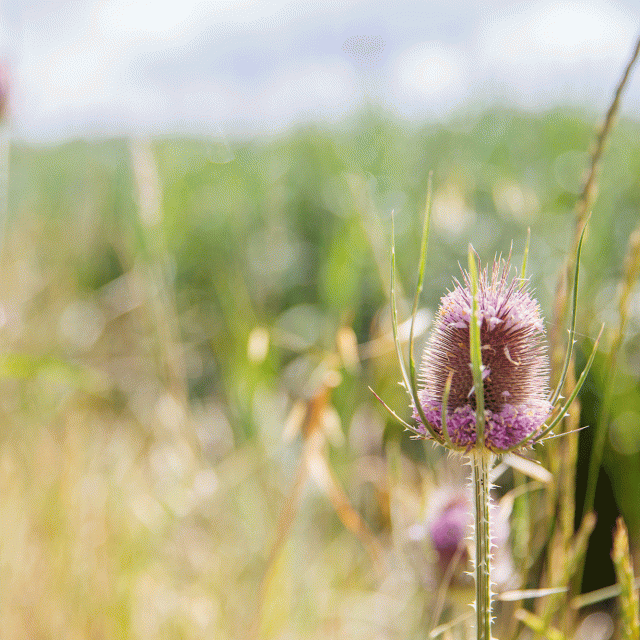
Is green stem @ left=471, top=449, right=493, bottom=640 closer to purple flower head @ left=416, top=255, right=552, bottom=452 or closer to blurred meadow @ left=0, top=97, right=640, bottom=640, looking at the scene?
purple flower head @ left=416, top=255, right=552, bottom=452

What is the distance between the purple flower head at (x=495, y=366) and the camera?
24.0 inches

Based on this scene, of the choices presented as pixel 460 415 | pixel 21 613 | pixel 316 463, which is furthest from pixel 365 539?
pixel 21 613

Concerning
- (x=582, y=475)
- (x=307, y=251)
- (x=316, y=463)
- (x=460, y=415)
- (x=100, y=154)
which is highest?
(x=100, y=154)

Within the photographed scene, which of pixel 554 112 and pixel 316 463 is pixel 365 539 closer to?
pixel 316 463

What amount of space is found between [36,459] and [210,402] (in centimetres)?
207

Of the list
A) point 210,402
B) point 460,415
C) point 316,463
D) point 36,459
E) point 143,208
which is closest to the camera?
point 460,415

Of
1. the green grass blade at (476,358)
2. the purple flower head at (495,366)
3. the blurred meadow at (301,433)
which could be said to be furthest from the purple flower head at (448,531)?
the green grass blade at (476,358)

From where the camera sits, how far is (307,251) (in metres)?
4.97

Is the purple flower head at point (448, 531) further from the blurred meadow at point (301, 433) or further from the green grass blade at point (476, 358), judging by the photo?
the green grass blade at point (476, 358)

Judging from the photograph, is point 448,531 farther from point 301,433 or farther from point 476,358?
point 301,433

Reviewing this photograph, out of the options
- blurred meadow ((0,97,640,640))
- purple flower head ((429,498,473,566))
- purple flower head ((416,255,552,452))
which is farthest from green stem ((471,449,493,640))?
purple flower head ((429,498,473,566))


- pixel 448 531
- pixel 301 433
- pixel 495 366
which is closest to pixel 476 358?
pixel 495 366

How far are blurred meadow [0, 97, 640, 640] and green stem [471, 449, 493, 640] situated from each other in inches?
8.9

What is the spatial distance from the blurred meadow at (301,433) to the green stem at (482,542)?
227 millimetres
